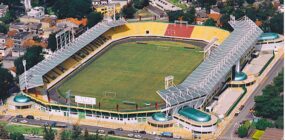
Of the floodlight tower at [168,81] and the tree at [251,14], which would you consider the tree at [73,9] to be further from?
the floodlight tower at [168,81]

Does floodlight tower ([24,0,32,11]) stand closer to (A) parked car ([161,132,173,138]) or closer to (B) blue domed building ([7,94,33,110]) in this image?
(B) blue domed building ([7,94,33,110])

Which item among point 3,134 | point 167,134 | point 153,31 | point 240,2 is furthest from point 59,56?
point 240,2

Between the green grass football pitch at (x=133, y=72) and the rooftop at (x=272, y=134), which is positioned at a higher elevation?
the green grass football pitch at (x=133, y=72)

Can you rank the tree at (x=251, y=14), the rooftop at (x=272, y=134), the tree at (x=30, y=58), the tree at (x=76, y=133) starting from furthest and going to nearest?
the tree at (x=251, y=14) < the tree at (x=30, y=58) < the tree at (x=76, y=133) < the rooftop at (x=272, y=134)

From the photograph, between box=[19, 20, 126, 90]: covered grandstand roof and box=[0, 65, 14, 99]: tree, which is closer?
box=[19, 20, 126, 90]: covered grandstand roof

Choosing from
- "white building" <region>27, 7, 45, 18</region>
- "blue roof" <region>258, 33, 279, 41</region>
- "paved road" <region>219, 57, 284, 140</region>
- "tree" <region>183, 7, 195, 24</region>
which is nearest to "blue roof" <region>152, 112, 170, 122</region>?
"paved road" <region>219, 57, 284, 140</region>

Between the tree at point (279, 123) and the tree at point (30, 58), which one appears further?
the tree at point (30, 58)

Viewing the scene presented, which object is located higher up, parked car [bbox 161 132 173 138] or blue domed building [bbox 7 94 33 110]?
blue domed building [bbox 7 94 33 110]

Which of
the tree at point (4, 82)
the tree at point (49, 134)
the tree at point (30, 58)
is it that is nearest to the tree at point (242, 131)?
the tree at point (49, 134)

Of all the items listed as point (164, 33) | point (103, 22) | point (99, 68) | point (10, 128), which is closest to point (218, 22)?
point (164, 33)
